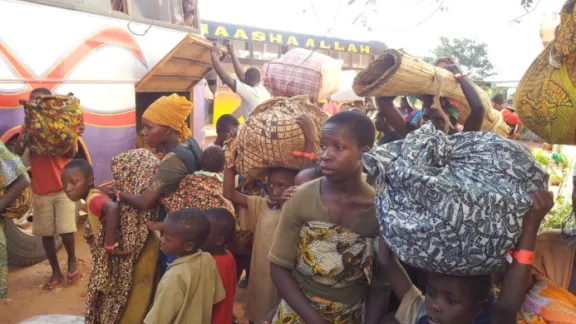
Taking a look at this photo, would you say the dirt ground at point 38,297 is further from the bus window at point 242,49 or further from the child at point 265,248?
the bus window at point 242,49

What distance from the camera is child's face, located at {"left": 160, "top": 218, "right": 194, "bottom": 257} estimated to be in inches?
94.3

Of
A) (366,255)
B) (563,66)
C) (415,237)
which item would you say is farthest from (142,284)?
(563,66)

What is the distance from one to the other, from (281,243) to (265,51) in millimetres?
11474

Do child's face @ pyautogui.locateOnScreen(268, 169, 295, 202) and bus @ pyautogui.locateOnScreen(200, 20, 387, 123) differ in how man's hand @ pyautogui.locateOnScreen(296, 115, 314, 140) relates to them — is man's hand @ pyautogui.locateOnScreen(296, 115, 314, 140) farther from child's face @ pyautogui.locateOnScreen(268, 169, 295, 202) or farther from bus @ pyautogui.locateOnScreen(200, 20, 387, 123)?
bus @ pyautogui.locateOnScreen(200, 20, 387, 123)

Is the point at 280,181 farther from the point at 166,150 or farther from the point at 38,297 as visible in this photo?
the point at 38,297

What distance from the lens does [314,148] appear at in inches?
103

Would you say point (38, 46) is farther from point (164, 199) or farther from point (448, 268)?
point (448, 268)

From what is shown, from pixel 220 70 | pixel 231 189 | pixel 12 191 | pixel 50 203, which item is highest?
pixel 220 70

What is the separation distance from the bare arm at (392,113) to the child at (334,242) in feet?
3.00

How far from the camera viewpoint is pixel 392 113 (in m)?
2.88

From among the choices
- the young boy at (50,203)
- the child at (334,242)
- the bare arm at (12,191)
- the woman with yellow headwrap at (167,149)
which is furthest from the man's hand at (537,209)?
the young boy at (50,203)

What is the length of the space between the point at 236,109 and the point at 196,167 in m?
11.1

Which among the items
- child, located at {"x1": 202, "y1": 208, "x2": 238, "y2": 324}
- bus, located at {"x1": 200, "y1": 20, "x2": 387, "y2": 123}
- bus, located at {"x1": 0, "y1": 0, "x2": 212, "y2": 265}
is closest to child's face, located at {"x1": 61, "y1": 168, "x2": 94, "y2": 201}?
child, located at {"x1": 202, "y1": 208, "x2": 238, "y2": 324}

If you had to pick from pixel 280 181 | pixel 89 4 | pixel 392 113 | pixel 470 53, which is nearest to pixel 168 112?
Result: pixel 280 181
